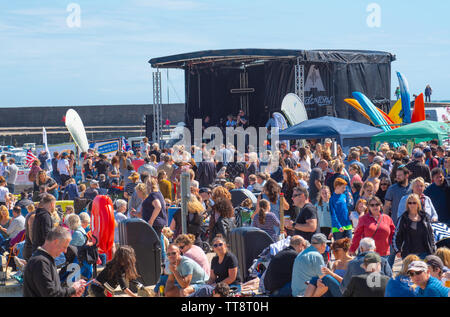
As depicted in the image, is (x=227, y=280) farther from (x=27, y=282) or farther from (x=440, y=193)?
(x=440, y=193)

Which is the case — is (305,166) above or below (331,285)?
above

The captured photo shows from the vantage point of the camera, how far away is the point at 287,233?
9.05 meters

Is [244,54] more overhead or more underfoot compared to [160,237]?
more overhead

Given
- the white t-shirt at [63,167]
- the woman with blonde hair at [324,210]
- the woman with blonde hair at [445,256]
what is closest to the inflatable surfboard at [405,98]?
the white t-shirt at [63,167]

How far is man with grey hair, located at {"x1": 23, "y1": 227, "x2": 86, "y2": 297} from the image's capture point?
4984 mm

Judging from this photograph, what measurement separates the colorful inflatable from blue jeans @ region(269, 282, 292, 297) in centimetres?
320

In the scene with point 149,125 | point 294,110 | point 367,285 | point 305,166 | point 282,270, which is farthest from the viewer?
point 149,125

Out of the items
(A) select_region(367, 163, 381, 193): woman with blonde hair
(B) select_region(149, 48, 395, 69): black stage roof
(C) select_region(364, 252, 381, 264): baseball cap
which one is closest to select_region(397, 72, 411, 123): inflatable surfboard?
(B) select_region(149, 48, 395, 69): black stage roof

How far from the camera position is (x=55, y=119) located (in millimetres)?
56281

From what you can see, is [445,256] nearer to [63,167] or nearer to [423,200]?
[423,200]

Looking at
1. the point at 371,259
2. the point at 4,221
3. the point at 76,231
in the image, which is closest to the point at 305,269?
the point at 371,259

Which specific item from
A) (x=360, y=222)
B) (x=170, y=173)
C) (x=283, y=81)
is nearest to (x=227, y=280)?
(x=360, y=222)

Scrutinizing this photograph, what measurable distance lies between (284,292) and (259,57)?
59.7 feet
